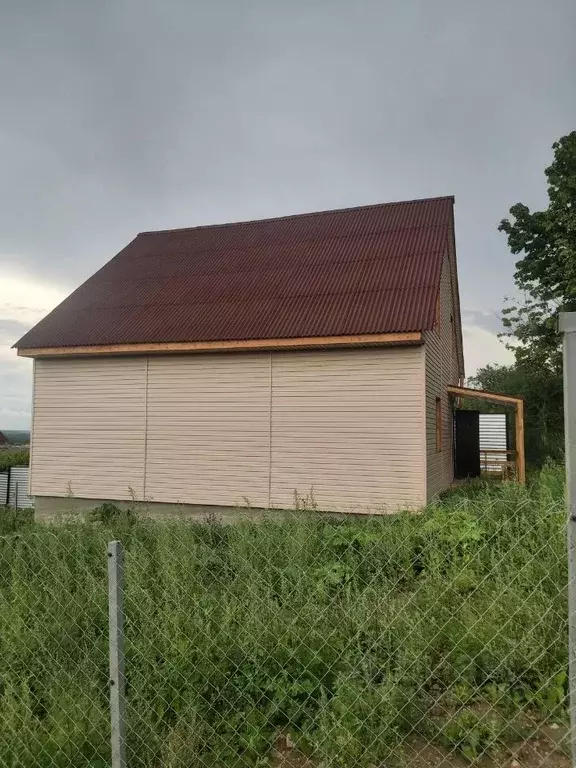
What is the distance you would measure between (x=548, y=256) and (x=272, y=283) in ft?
48.6

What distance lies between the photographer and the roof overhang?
33.7 ft

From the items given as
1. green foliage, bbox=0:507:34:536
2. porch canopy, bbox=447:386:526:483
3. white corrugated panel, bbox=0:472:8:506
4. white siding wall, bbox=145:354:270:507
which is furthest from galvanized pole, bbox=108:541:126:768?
white corrugated panel, bbox=0:472:8:506

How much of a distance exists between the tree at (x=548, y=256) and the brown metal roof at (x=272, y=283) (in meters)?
8.77

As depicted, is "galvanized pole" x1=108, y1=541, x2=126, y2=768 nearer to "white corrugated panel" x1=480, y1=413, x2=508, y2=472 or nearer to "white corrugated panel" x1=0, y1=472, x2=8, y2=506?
"white corrugated panel" x1=480, y1=413, x2=508, y2=472

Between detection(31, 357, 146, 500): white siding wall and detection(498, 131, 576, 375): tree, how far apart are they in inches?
563

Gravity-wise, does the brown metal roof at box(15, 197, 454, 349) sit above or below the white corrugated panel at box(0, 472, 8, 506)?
above

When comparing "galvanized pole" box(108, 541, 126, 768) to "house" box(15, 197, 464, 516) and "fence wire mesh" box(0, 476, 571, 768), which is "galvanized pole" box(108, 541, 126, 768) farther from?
"house" box(15, 197, 464, 516)

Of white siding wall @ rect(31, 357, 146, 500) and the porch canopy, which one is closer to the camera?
the porch canopy

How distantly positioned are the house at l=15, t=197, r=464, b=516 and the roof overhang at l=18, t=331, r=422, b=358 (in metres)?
0.03

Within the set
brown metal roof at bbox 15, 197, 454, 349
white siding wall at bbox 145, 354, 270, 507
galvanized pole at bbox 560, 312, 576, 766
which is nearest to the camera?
galvanized pole at bbox 560, 312, 576, 766

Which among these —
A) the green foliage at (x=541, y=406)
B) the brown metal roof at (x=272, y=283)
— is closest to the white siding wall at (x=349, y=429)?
the brown metal roof at (x=272, y=283)

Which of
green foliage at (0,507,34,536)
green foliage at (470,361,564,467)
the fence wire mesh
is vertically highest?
green foliage at (470,361,564,467)

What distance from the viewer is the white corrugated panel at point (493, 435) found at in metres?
18.9

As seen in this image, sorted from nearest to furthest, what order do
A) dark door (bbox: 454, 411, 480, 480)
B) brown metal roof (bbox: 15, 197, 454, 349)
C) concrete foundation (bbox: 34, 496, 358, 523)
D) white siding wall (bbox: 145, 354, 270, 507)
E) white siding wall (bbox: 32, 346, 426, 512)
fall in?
1. white siding wall (bbox: 32, 346, 426, 512)
2. concrete foundation (bbox: 34, 496, 358, 523)
3. brown metal roof (bbox: 15, 197, 454, 349)
4. white siding wall (bbox: 145, 354, 270, 507)
5. dark door (bbox: 454, 411, 480, 480)
